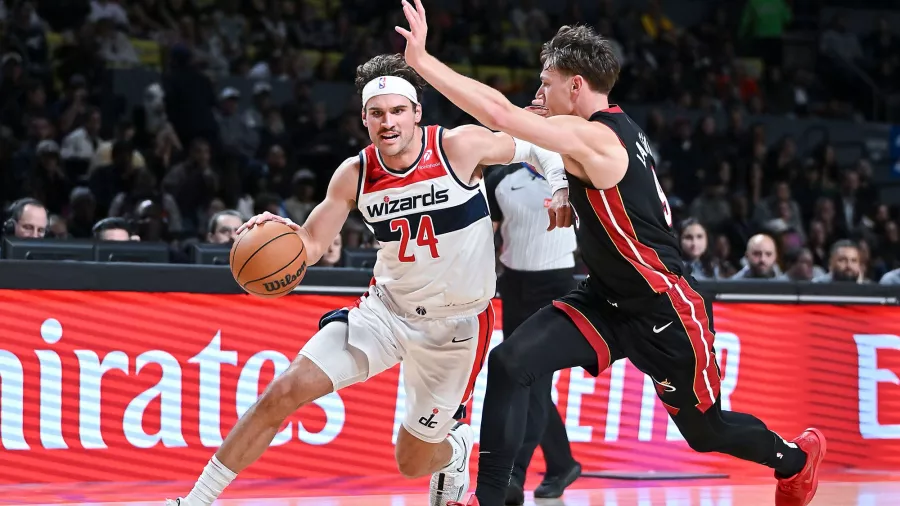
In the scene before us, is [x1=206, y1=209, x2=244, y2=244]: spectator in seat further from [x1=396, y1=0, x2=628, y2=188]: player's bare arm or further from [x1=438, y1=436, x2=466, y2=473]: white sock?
[x1=396, y1=0, x2=628, y2=188]: player's bare arm

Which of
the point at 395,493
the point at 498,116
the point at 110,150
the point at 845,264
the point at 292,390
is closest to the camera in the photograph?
the point at 498,116

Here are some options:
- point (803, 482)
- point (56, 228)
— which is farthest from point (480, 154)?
point (56, 228)

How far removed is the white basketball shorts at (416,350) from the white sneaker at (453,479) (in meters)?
0.30

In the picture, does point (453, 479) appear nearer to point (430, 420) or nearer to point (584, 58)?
point (430, 420)

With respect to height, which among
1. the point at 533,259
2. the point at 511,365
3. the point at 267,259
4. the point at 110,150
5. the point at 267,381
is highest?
the point at 110,150

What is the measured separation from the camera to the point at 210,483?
16.1 feet

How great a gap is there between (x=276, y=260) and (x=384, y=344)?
0.62m

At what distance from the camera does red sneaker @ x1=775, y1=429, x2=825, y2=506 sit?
5570 mm

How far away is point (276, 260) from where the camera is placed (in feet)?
16.6

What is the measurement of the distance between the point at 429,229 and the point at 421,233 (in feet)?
0.13

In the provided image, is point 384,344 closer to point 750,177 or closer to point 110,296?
point 110,296

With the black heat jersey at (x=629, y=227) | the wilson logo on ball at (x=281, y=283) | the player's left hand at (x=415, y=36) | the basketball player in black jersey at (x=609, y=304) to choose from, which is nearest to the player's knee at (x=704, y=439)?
the basketball player in black jersey at (x=609, y=304)

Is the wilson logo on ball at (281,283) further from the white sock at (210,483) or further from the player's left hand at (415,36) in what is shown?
the player's left hand at (415,36)

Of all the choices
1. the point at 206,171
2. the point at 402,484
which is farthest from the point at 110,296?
the point at 206,171
